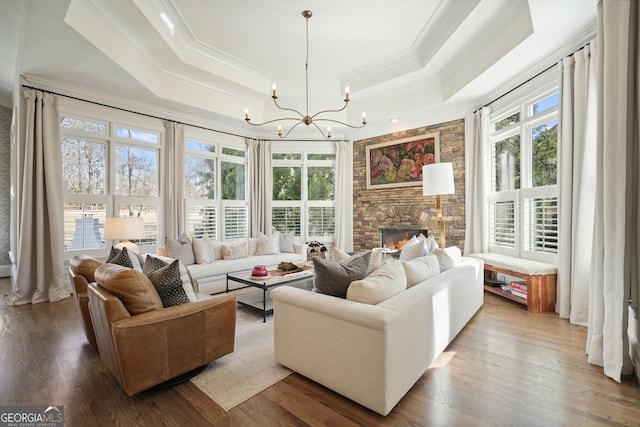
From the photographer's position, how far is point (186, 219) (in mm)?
5801

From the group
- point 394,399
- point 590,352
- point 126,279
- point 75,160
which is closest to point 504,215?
point 590,352

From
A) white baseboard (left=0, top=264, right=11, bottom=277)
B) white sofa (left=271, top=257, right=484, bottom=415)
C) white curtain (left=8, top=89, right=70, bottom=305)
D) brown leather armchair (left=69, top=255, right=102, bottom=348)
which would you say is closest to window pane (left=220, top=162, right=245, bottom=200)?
white curtain (left=8, top=89, right=70, bottom=305)

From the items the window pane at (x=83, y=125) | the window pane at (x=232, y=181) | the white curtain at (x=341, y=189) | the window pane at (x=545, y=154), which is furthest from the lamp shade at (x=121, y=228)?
the window pane at (x=545, y=154)

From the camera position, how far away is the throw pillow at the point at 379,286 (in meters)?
2.00

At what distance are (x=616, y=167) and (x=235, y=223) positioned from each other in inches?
240

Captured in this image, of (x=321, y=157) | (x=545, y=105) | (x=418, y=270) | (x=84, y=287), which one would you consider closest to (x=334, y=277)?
(x=418, y=270)

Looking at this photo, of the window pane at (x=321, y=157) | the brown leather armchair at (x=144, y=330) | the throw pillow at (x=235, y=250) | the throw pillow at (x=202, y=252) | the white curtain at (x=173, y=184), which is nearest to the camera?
the brown leather armchair at (x=144, y=330)

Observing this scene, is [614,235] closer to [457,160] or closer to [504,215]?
[504,215]

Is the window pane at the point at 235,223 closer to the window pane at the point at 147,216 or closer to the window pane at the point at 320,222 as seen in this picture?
the window pane at the point at 147,216

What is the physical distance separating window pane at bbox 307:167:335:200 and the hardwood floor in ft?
15.8

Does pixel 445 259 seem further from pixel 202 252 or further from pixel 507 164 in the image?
pixel 202 252

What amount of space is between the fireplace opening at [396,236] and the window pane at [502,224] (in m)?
1.27

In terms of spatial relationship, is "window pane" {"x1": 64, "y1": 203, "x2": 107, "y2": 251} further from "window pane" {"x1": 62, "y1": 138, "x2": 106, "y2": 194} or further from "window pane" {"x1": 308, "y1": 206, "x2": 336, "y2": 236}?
"window pane" {"x1": 308, "y1": 206, "x2": 336, "y2": 236}

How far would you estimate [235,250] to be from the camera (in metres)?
5.19
